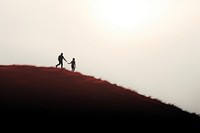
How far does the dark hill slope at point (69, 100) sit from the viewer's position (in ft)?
105

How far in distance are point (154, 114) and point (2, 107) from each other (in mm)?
12127

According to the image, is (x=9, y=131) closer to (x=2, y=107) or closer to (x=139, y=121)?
(x=2, y=107)

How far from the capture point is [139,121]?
33375 mm

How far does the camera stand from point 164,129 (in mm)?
32438

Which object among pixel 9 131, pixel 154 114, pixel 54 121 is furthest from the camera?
pixel 154 114

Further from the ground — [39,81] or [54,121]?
[39,81]

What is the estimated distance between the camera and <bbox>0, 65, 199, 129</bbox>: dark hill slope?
3198 cm

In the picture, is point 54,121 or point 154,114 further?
point 154,114

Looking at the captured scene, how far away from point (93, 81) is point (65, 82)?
3.19m

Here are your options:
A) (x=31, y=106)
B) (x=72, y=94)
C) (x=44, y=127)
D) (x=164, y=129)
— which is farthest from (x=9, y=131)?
(x=164, y=129)

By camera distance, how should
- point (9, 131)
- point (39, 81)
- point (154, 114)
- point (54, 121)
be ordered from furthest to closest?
1. point (39, 81)
2. point (154, 114)
3. point (54, 121)
4. point (9, 131)

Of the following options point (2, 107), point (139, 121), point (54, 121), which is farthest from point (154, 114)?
point (2, 107)

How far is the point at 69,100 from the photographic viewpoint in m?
34.6

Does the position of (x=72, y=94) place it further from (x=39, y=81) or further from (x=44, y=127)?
(x=44, y=127)
